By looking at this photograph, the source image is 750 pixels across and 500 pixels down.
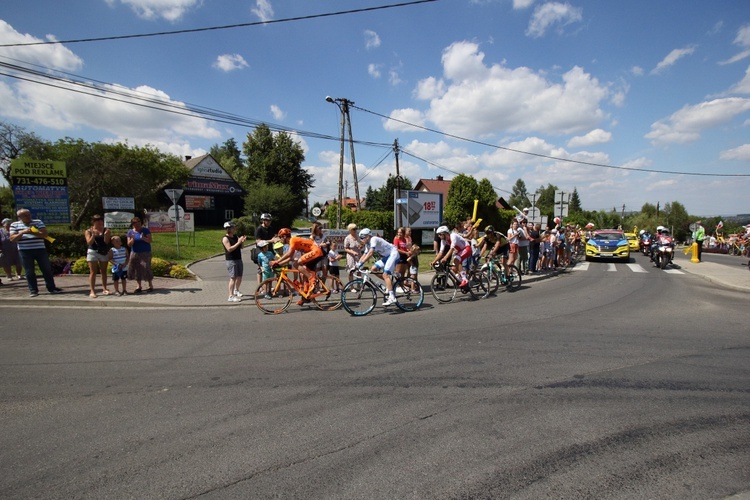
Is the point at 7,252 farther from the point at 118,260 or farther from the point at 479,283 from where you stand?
the point at 479,283

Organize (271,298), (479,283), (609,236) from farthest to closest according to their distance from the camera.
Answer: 1. (609,236)
2. (479,283)
3. (271,298)

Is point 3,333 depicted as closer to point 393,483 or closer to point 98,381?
point 98,381

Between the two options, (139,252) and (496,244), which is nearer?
(139,252)

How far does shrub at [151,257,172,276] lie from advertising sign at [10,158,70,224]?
343 centimetres

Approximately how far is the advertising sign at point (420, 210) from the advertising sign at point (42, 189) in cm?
1174

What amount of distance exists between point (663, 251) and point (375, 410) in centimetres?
1793

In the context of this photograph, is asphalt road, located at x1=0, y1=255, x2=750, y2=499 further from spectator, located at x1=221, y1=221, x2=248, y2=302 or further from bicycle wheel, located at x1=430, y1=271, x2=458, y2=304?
bicycle wheel, located at x1=430, y1=271, x2=458, y2=304

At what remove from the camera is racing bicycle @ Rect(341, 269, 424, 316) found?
8.21 metres

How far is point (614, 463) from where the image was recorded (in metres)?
2.95

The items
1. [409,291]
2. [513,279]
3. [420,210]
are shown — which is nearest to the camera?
[409,291]

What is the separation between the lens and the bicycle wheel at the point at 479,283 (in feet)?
32.7

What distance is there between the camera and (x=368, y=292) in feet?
27.9

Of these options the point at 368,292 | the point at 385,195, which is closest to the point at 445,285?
the point at 368,292

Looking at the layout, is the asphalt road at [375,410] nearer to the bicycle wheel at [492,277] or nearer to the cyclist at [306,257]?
the cyclist at [306,257]
